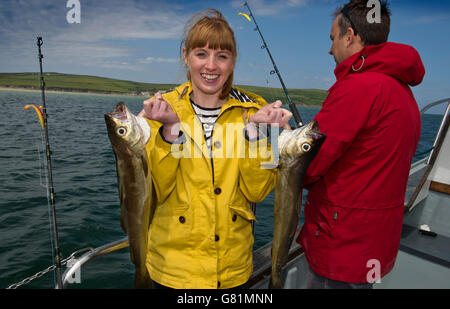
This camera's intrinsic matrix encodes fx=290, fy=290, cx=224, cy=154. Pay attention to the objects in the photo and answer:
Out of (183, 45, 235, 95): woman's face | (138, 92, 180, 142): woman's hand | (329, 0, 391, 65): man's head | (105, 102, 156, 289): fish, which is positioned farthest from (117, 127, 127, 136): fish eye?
(329, 0, 391, 65): man's head

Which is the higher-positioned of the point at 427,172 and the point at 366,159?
the point at 366,159

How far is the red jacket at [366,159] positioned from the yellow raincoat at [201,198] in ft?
1.82

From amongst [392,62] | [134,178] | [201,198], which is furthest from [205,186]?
[392,62]

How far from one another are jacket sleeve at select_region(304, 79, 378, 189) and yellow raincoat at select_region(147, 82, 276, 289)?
438mm

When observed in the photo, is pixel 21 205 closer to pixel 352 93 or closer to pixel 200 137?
pixel 200 137

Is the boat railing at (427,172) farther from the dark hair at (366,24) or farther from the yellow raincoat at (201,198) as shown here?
the yellow raincoat at (201,198)

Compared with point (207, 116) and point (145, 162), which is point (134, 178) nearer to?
point (145, 162)

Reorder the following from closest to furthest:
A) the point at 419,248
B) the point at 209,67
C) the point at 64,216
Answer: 1. the point at 209,67
2. the point at 419,248
3. the point at 64,216

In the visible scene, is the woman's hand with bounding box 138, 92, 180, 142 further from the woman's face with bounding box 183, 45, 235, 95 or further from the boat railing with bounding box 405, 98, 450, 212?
the boat railing with bounding box 405, 98, 450, 212

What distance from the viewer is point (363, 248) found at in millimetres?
2520

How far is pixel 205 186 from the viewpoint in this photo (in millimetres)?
2396

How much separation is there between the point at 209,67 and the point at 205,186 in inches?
41.3

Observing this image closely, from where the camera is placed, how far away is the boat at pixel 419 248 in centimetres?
354

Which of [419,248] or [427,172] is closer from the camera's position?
[419,248]
